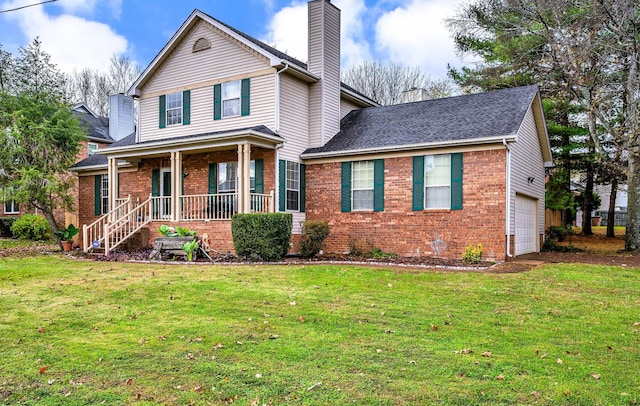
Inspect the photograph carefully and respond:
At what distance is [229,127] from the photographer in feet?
50.5

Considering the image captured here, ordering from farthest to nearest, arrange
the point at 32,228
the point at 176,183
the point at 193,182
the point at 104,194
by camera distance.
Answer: the point at 32,228
the point at 104,194
the point at 193,182
the point at 176,183

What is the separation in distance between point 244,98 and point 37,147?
8.81 m

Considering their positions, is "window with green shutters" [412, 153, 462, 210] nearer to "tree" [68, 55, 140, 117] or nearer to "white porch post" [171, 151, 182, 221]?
"white porch post" [171, 151, 182, 221]

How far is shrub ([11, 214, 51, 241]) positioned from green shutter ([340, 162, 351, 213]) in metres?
14.8

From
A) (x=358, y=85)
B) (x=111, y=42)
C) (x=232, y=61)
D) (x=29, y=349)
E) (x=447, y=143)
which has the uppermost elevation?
(x=111, y=42)

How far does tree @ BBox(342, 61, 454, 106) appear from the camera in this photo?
1469 inches

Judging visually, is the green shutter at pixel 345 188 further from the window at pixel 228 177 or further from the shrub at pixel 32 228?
the shrub at pixel 32 228

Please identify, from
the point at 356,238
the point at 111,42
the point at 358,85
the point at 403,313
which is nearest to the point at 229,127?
the point at 356,238

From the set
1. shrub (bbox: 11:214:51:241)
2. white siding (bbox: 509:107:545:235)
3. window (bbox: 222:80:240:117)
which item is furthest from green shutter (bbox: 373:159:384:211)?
shrub (bbox: 11:214:51:241)

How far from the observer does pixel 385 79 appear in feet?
124

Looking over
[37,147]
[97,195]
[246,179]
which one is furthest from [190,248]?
[37,147]

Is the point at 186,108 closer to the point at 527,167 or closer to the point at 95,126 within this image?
the point at 527,167

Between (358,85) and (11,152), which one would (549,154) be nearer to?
(11,152)

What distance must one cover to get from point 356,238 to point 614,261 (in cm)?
697
